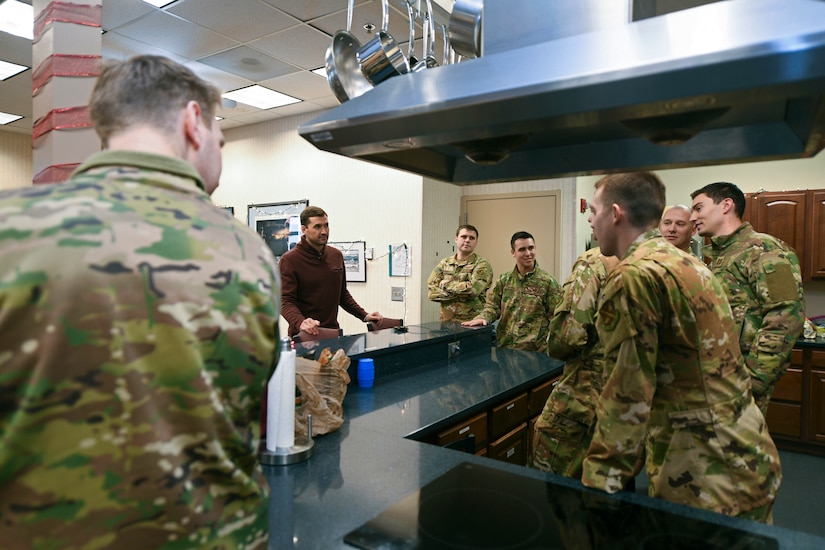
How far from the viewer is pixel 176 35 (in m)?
3.89

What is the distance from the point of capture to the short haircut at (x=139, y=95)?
0.82 meters

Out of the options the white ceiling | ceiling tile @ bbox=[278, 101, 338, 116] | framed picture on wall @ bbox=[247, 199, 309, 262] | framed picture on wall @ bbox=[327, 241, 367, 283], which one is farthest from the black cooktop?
A: framed picture on wall @ bbox=[247, 199, 309, 262]

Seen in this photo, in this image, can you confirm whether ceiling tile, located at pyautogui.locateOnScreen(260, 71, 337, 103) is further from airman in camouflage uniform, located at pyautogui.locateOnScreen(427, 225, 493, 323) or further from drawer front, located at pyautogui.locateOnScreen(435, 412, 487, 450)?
drawer front, located at pyautogui.locateOnScreen(435, 412, 487, 450)

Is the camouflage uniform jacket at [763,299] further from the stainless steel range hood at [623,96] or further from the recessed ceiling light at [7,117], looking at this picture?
the recessed ceiling light at [7,117]

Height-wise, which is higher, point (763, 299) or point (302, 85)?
point (302, 85)

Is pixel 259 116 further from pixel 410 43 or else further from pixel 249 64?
pixel 410 43

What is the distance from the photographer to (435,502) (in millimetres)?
1235

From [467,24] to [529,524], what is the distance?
47.6 inches

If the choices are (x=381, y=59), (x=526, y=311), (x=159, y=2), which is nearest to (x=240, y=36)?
(x=159, y=2)

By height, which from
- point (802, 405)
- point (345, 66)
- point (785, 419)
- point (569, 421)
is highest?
point (345, 66)

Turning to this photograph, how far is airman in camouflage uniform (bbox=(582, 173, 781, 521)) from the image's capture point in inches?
50.1

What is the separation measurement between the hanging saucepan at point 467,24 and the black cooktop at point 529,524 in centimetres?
114

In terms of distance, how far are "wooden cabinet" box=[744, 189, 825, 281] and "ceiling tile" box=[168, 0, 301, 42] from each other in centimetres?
409

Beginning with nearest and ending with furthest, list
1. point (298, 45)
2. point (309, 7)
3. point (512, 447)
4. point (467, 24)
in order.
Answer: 1. point (467, 24)
2. point (512, 447)
3. point (309, 7)
4. point (298, 45)
